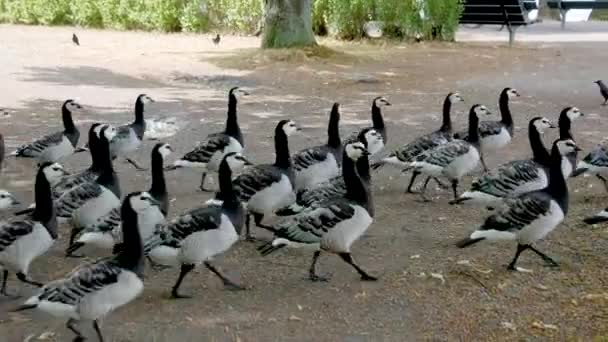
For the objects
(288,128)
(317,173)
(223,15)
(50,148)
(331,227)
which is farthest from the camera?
(223,15)

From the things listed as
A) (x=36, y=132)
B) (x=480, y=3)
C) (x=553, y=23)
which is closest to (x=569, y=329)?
(x=36, y=132)

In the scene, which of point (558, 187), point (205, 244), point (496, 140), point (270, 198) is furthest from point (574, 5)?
point (205, 244)

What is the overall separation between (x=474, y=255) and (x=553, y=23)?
94.8ft

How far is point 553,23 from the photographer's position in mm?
33844

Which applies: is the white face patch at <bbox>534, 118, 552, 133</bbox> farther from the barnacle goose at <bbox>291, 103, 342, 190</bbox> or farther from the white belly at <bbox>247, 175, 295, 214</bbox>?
the white belly at <bbox>247, 175, 295, 214</bbox>

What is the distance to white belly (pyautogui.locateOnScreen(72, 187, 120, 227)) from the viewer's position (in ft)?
23.9

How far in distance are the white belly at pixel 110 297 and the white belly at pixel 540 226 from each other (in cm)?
317

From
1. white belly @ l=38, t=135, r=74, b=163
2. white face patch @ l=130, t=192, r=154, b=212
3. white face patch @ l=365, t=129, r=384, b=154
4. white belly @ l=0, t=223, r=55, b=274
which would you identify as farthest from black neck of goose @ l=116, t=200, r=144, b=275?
white belly @ l=38, t=135, r=74, b=163

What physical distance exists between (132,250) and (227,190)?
129 cm

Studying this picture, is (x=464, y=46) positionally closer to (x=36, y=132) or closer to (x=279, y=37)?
(x=279, y=37)

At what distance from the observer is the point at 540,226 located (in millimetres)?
6641

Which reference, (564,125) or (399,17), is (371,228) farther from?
(399,17)

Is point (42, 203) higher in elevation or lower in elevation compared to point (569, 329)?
higher

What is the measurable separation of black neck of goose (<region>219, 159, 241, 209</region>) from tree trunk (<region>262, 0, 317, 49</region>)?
14.3m
